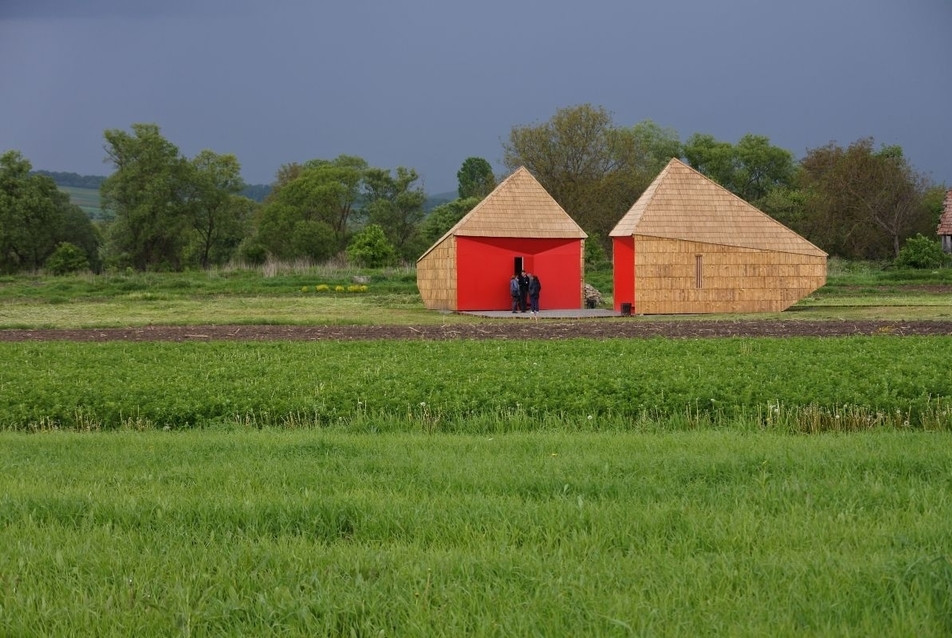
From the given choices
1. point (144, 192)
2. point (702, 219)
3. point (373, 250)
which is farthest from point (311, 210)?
point (702, 219)

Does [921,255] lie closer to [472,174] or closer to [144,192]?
[144,192]

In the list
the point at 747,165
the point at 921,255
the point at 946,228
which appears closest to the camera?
the point at 921,255

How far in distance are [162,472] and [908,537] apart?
5.40 m

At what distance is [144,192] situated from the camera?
60.1 m

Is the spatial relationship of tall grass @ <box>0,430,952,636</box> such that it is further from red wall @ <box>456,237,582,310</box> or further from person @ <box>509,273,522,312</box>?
red wall @ <box>456,237,582,310</box>

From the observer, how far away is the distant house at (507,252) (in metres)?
32.7

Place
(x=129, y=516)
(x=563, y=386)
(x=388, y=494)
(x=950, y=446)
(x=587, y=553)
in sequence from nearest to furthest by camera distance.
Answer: (x=587, y=553), (x=129, y=516), (x=388, y=494), (x=950, y=446), (x=563, y=386)

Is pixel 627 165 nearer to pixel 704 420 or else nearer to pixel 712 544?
pixel 704 420

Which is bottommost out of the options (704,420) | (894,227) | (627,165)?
(704,420)

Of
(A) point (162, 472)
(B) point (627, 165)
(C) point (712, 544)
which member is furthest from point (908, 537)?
(B) point (627, 165)

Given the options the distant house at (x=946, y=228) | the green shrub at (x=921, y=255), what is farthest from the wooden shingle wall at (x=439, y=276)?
the distant house at (x=946, y=228)

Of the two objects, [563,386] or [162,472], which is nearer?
[162,472]

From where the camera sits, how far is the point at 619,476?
22.7 ft

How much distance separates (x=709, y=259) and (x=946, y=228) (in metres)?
34.3
